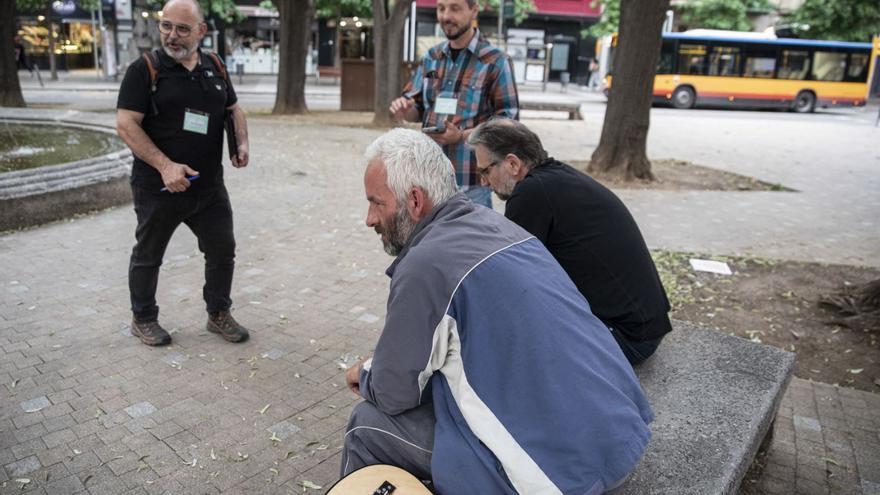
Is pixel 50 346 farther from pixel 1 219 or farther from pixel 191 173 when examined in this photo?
pixel 1 219

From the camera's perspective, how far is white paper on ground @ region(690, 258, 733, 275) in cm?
572

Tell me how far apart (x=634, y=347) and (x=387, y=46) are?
13.4 metres

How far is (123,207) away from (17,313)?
2961mm

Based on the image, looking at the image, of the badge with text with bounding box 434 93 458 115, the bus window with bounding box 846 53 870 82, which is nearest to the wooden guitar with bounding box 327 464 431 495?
the badge with text with bounding box 434 93 458 115

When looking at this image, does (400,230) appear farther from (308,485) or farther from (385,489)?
(308,485)

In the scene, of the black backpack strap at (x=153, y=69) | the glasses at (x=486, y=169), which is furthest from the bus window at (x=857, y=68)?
the black backpack strap at (x=153, y=69)

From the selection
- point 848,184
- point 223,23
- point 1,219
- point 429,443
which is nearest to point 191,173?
point 429,443

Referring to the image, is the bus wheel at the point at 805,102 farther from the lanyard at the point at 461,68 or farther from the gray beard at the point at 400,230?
the gray beard at the point at 400,230

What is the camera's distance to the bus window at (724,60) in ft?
83.6

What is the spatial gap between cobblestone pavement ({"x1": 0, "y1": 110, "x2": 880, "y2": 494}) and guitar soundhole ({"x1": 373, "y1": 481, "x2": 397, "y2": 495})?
3.50 feet

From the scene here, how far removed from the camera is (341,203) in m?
7.90

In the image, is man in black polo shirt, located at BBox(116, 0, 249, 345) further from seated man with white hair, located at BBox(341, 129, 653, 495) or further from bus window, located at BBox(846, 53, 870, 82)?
bus window, located at BBox(846, 53, 870, 82)

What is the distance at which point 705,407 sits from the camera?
2541 mm

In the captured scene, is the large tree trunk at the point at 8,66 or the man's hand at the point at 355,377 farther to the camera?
the large tree trunk at the point at 8,66
